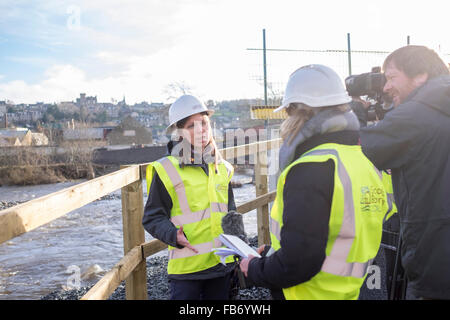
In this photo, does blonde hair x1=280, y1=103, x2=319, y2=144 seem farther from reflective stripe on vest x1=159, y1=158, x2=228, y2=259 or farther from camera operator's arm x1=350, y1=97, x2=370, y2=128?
reflective stripe on vest x1=159, y1=158, x2=228, y2=259

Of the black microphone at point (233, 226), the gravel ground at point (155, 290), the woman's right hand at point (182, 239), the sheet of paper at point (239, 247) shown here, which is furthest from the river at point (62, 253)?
the sheet of paper at point (239, 247)

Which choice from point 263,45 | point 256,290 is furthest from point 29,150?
point 256,290

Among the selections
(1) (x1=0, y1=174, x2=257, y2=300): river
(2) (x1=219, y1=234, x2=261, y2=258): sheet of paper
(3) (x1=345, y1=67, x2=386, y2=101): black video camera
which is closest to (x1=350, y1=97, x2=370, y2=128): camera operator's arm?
(3) (x1=345, y1=67, x2=386, y2=101): black video camera

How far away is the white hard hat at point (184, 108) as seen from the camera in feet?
8.67

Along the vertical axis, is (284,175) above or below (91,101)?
below

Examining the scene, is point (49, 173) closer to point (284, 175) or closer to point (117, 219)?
point (117, 219)

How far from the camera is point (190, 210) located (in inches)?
99.6

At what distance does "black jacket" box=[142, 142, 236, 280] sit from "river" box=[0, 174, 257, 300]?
9.20 metres

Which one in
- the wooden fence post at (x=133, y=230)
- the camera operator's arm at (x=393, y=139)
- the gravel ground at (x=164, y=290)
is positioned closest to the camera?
the camera operator's arm at (x=393, y=139)

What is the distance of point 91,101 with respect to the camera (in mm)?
150750

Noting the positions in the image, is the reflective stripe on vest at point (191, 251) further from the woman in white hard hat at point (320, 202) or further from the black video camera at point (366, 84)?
the black video camera at point (366, 84)

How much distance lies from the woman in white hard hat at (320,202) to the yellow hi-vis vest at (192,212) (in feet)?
2.63

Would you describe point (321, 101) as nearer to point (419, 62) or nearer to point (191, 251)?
point (419, 62)
